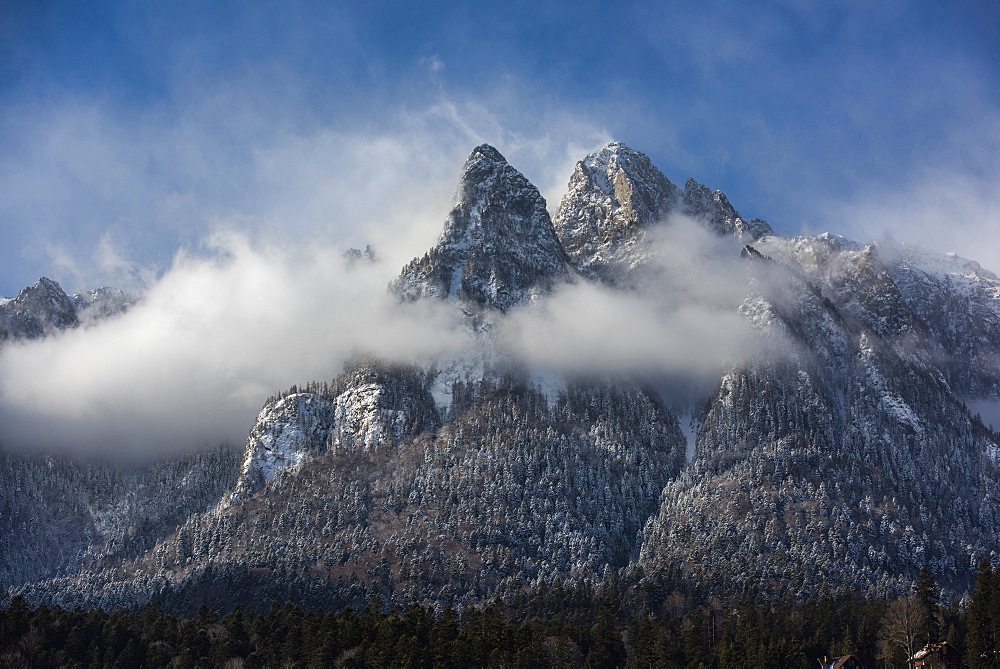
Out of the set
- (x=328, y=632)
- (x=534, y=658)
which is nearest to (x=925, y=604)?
(x=534, y=658)

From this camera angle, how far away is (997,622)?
162375 millimetres

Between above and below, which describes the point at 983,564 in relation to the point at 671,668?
above

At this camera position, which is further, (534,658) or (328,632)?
(328,632)

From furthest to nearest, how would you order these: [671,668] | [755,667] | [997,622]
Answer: [671,668], [755,667], [997,622]

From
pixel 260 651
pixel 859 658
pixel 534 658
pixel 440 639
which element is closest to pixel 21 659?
pixel 260 651

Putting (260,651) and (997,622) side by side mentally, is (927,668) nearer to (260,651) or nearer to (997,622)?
(997,622)

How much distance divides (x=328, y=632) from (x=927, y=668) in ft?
329

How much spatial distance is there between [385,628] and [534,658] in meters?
30.3

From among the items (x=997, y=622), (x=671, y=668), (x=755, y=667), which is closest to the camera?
(x=997, y=622)

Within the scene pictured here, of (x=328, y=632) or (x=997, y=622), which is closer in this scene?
(x=997, y=622)

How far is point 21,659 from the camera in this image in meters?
195

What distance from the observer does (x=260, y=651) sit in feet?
648

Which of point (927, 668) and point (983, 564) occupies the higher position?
point (983, 564)

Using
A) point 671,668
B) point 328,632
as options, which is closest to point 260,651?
point 328,632
